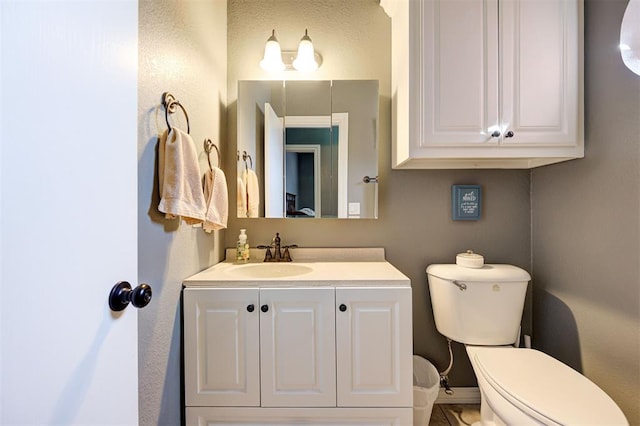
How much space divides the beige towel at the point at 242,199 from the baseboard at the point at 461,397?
161 cm

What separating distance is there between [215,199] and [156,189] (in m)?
0.35

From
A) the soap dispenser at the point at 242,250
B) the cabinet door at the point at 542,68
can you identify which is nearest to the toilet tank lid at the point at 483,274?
the cabinet door at the point at 542,68

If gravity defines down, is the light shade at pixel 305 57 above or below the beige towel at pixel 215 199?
above

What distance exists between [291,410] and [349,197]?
43.6 inches

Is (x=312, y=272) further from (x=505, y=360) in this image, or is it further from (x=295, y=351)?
(x=505, y=360)

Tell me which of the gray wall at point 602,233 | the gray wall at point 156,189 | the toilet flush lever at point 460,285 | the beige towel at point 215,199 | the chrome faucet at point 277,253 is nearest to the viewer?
the gray wall at point 156,189

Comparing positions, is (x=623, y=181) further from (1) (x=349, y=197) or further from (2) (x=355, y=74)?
(2) (x=355, y=74)

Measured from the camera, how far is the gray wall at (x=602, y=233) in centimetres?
105

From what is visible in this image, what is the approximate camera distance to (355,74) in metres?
1.69

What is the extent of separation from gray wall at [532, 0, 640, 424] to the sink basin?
4.31ft

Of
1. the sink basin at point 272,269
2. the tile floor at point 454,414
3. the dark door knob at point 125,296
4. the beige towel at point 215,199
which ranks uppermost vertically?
the beige towel at point 215,199

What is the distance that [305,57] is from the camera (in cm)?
162

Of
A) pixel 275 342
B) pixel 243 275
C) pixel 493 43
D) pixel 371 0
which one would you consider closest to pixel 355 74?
pixel 371 0

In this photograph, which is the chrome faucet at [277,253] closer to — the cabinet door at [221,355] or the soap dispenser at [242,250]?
the soap dispenser at [242,250]
